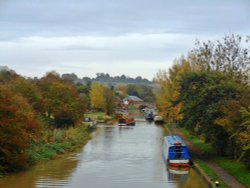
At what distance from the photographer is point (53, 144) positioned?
38.4 m

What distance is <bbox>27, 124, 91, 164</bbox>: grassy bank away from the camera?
3363 centimetres

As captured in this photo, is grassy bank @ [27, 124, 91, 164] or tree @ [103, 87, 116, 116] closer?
grassy bank @ [27, 124, 91, 164]

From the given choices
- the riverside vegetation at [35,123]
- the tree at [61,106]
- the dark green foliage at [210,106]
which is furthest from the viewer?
the tree at [61,106]

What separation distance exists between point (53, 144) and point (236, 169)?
1671 cm

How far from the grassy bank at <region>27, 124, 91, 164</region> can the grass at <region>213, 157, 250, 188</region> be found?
41.5 ft

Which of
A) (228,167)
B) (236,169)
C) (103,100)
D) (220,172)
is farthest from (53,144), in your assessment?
(103,100)

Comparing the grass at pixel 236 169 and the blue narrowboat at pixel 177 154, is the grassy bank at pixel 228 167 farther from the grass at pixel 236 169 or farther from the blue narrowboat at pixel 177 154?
the blue narrowboat at pixel 177 154

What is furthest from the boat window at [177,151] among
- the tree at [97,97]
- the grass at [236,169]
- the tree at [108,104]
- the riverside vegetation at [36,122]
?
the tree at [97,97]

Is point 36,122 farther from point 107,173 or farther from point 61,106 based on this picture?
point 61,106

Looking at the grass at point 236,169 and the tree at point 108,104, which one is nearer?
the grass at point 236,169

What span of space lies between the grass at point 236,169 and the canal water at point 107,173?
187 centimetres

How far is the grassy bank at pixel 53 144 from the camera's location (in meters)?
33.6

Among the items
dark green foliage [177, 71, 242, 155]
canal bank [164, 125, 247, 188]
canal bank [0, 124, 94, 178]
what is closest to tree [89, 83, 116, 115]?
canal bank [0, 124, 94, 178]

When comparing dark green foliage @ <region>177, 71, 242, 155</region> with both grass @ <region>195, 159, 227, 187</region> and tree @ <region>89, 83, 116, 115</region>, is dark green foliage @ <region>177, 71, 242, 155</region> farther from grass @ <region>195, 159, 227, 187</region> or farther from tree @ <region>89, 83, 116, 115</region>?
tree @ <region>89, 83, 116, 115</region>
